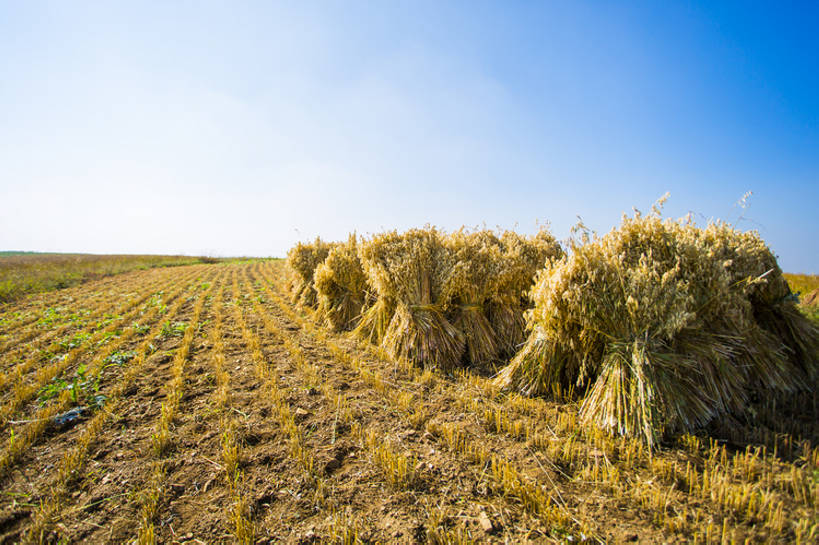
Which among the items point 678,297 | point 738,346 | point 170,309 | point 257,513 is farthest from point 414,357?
point 170,309

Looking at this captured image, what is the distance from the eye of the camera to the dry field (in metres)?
2.32

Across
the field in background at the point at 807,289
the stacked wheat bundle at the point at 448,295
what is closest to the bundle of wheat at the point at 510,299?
the stacked wheat bundle at the point at 448,295

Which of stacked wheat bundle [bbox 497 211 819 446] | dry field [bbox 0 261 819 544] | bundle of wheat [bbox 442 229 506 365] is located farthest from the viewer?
bundle of wheat [bbox 442 229 506 365]

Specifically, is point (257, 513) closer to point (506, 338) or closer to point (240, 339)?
point (506, 338)

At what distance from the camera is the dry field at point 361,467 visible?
232 centimetres

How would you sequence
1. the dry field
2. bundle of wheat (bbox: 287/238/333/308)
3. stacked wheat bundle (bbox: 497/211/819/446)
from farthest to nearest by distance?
1. bundle of wheat (bbox: 287/238/333/308)
2. stacked wheat bundle (bbox: 497/211/819/446)
3. the dry field

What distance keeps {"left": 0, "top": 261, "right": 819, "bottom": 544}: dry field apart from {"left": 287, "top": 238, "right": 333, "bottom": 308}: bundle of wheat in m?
5.82

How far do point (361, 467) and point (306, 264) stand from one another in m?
9.61

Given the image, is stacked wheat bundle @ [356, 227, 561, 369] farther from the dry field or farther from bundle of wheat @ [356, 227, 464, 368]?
the dry field

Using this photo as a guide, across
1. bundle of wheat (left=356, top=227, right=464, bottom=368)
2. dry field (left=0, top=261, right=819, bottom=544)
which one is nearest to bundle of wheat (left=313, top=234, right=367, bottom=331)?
bundle of wheat (left=356, top=227, right=464, bottom=368)

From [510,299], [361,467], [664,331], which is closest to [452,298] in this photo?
[510,299]

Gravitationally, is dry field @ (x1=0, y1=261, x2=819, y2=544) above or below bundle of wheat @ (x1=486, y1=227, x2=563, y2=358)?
below

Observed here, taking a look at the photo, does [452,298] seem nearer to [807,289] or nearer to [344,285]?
[344,285]

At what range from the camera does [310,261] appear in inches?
463
